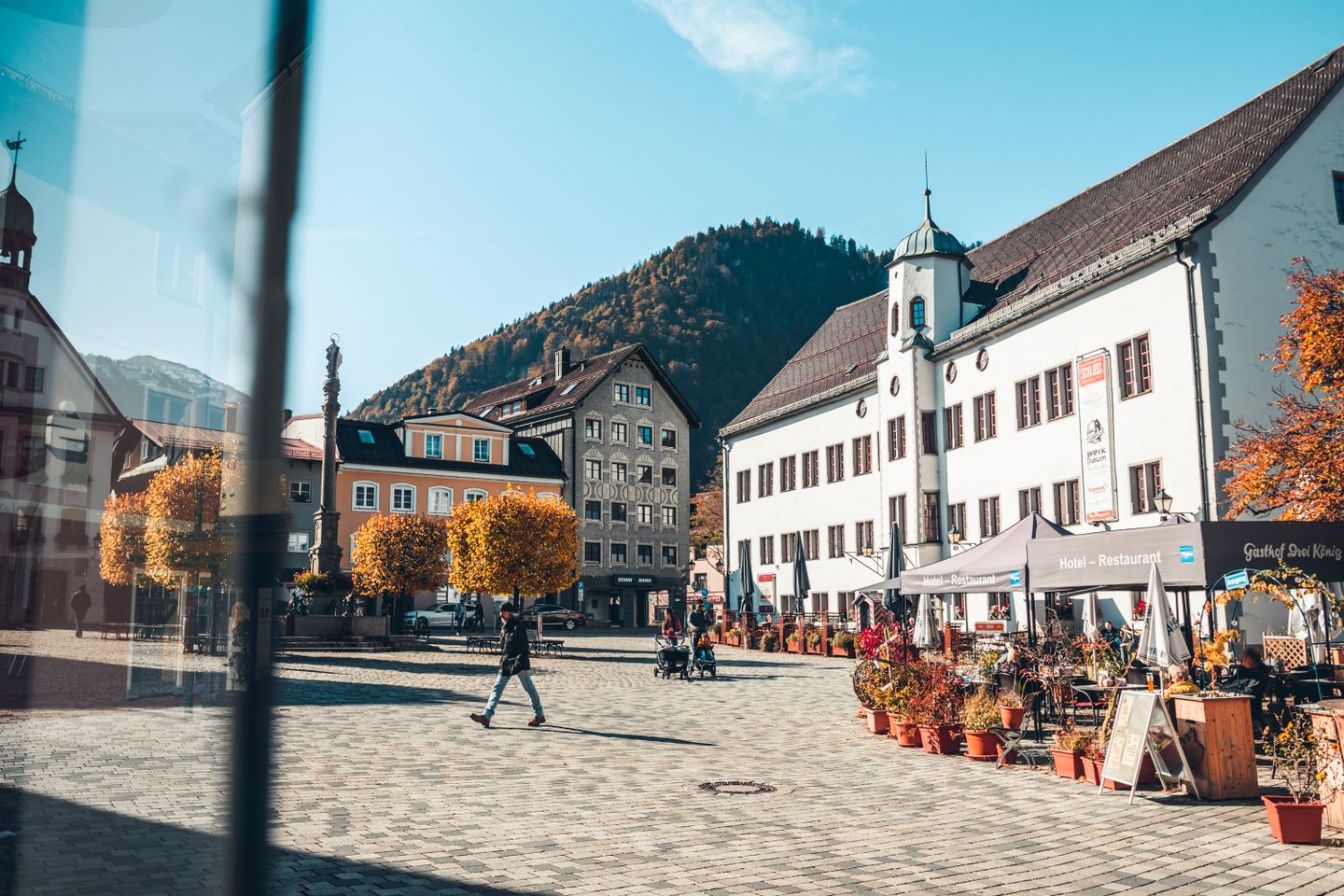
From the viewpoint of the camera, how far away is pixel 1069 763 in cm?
1120

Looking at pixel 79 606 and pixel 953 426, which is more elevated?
pixel 953 426

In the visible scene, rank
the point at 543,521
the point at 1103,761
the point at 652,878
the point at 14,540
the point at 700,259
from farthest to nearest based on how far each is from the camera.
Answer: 1. the point at 700,259
2. the point at 543,521
3. the point at 1103,761
4. the point at 652,878
5. the point at 14,540

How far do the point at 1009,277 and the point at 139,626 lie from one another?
3770cm

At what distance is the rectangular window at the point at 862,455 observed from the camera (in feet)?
138

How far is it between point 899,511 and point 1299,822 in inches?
1246

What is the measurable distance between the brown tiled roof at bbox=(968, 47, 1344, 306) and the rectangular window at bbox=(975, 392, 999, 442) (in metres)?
3.57

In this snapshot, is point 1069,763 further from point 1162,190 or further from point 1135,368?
point 1162,190

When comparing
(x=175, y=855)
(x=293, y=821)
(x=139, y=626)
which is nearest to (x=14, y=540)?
(x=139, y=626)

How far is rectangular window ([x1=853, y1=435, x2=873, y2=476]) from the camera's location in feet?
138

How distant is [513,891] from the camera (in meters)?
6.62

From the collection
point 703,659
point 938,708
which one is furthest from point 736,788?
point 703,659

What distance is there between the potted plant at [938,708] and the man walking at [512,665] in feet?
16.3

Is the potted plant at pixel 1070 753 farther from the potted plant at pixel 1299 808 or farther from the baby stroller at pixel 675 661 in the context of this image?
the baby stroller at pixel 675 661

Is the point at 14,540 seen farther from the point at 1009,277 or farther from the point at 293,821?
the point at 1009,277
